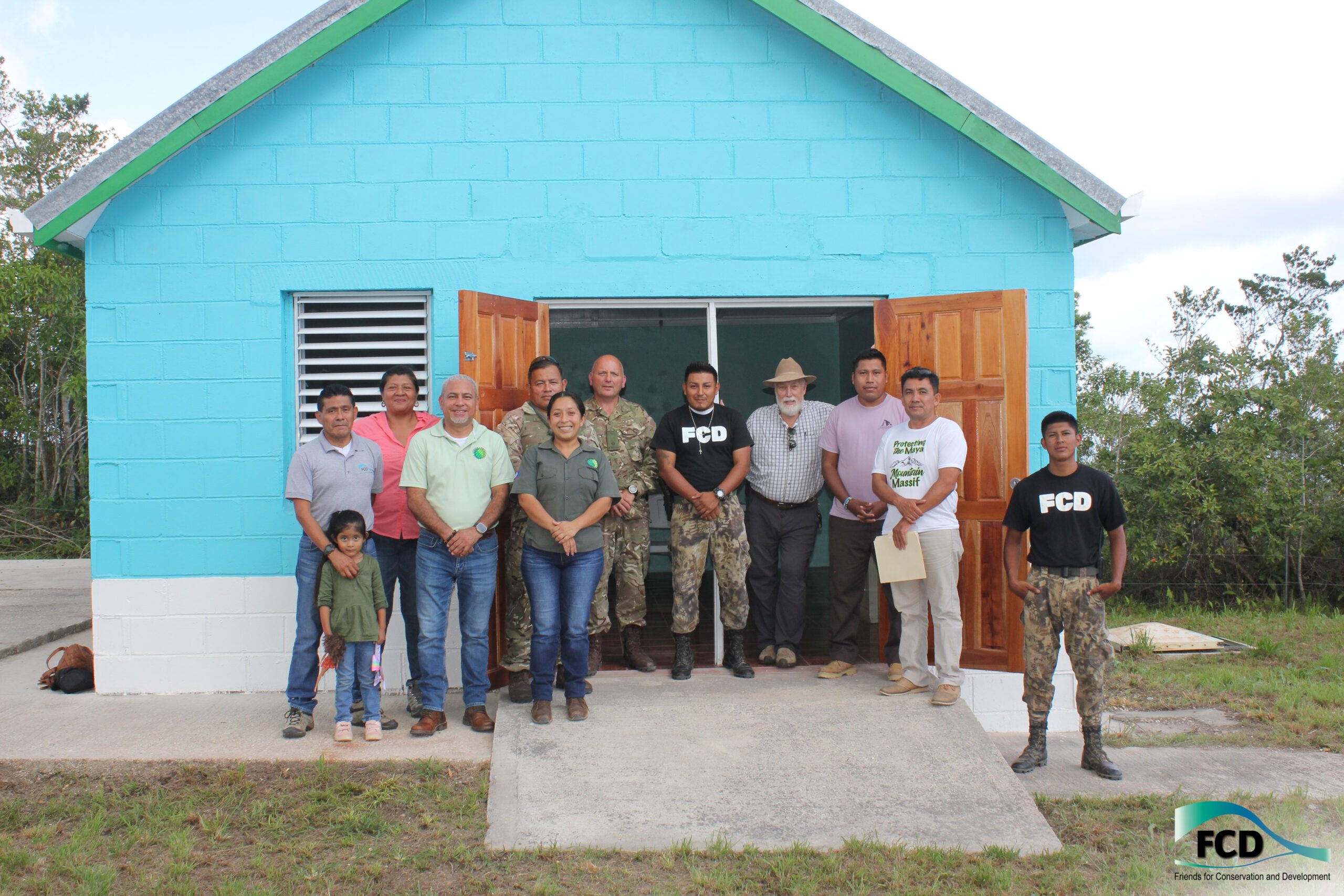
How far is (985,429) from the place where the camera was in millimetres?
5395

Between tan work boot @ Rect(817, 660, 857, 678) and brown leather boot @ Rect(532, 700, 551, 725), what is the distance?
1.60m

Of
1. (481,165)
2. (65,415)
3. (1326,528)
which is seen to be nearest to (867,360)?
(481,165)

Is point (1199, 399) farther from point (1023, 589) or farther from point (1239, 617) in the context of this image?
point (1023, 589)

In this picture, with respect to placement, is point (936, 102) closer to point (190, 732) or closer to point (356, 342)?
point (356, 342)

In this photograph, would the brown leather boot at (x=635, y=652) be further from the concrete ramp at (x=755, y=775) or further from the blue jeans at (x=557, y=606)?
the blue jeans at (x=557, y=606)

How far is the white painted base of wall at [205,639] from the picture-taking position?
5605 mm

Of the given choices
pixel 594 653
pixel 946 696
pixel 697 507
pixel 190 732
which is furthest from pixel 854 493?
pixel 190 732

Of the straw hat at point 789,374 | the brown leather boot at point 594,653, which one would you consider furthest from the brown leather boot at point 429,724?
the straw hat at point 789,374

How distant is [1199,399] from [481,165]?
9315mm

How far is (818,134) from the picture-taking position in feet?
19.0

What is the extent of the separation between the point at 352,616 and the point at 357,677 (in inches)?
14.9

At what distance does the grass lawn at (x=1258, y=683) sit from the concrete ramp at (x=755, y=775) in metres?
1.60

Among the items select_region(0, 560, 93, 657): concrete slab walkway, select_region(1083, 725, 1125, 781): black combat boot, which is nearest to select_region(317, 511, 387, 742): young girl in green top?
select_region(1083, 725, 1125, 781): black combat boot

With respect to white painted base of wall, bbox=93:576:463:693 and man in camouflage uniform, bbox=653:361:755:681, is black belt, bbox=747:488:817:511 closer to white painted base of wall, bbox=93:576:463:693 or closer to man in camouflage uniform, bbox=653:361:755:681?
man in camouflage uniform, bbox=653:361:755:681
